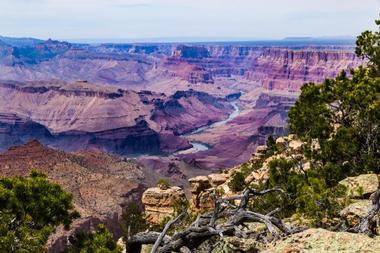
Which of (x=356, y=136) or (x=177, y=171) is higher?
(x=356, y=136)

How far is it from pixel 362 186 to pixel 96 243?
787 cm

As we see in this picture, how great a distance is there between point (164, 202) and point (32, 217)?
21.2 meters

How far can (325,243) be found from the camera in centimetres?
811

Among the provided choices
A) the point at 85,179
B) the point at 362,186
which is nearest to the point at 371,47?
the point at 362,186

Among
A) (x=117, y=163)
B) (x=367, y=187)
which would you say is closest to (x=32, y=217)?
(x=367, y=187)

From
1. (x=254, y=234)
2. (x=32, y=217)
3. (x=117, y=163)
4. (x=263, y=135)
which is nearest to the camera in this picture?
(x=254, y=234)

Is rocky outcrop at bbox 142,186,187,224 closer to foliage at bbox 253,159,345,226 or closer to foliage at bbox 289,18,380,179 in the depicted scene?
foliage at bbox 289,18,380,179

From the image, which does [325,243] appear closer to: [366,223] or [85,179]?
[366,223]

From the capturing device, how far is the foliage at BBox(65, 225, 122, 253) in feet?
46.6

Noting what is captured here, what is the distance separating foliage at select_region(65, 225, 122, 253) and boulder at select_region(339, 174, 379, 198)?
272 inches

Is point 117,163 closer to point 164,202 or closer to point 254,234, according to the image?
point 164,202

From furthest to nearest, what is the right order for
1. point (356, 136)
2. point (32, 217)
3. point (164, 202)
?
point (164, 202) → point (356, 136) → point (32, 217)

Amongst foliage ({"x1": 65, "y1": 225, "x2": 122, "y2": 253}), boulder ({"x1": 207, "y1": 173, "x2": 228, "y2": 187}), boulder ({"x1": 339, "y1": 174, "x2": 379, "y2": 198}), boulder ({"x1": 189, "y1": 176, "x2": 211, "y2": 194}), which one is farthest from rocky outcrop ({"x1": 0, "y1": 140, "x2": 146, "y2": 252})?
boulder ({"x1": 339, "y1": 174, "x2": 379, "y2": 198})

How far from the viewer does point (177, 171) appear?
10625 cm
